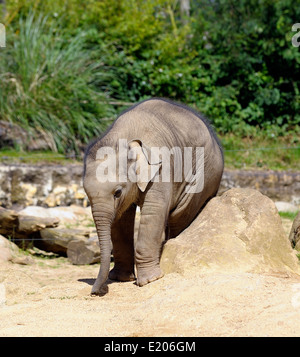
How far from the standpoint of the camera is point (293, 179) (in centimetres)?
1227

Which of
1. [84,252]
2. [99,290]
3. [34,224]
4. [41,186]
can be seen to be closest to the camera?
[99,290]

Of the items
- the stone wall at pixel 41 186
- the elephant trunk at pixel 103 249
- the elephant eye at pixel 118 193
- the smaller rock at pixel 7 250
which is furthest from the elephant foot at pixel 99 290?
the stone wall at pixel 41 186

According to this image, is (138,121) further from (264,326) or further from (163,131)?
(264,326)

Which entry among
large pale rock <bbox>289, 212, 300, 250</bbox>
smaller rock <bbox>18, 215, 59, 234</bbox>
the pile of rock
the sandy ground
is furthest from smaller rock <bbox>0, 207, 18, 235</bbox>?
large pale rock <bbox>289, 212, 300, 250</bbox>

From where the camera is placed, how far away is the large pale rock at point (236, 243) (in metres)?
6.15

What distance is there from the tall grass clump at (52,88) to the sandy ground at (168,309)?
22.5 feet

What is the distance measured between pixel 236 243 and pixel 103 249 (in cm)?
Answer: 124

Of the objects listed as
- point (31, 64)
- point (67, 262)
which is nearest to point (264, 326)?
point (67, 262)

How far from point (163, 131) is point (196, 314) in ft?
7.41

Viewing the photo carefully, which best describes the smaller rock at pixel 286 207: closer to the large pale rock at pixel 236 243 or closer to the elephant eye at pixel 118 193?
the large pale rock at pixel 236 243

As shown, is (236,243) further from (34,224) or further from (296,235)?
(34,224)

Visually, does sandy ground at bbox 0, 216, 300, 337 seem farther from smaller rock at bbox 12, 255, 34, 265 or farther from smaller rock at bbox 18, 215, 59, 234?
smaller rock at bbox 18, 215, 59, 234

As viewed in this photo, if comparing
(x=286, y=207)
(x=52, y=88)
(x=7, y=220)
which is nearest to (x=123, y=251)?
(x=7, y=220)

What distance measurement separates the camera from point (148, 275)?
253 inches
